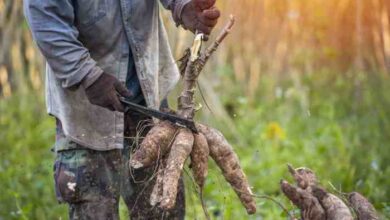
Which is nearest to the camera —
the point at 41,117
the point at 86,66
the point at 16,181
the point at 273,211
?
the point at 86,66

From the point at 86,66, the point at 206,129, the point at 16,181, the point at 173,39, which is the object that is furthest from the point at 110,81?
the point at 173,39

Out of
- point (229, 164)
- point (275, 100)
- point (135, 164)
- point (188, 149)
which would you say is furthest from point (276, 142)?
point (135, 164)

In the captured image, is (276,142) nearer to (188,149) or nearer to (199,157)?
(199,157)

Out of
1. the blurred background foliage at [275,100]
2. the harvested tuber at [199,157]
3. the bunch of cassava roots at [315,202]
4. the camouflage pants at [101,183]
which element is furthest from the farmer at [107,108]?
the blurred background foliage at [275,100]

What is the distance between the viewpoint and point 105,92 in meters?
4.26

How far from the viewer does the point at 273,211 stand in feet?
20.4

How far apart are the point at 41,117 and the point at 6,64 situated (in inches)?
30.9

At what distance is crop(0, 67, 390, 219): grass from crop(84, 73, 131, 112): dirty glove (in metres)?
0.75

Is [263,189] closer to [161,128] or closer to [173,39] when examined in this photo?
[173,39]

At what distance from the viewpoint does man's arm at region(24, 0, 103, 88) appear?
427cm

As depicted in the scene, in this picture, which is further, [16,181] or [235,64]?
[235,64]

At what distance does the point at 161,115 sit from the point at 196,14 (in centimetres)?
55

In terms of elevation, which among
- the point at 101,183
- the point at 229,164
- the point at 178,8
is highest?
the point at 178,8

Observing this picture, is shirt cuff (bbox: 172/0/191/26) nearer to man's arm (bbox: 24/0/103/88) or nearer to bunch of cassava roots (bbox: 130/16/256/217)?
bunch of cassava roots (bbox: 130/16/256/217)
